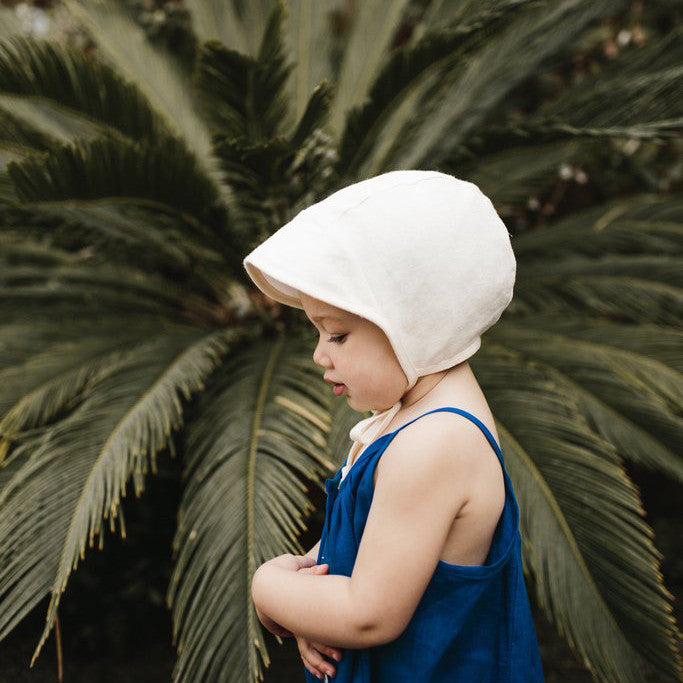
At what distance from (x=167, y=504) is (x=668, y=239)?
2.18 meters

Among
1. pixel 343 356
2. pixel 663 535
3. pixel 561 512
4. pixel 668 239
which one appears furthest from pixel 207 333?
pixel 663 535

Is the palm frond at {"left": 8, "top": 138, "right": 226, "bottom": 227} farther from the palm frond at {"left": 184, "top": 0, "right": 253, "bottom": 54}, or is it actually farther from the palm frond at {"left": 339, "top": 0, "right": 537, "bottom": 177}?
the palm frond at {"left": 184, "top": 0, "right": 253, "bottom": 54}

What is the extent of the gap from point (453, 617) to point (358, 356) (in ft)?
1.15

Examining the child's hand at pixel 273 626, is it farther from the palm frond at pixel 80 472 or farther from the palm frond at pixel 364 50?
the palm frond at pixel 364 50

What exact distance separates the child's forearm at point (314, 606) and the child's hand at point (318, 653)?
35mm

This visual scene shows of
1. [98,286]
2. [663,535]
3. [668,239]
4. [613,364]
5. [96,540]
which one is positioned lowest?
[663,535]

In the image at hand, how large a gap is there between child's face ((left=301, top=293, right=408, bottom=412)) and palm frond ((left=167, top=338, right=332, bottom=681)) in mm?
608

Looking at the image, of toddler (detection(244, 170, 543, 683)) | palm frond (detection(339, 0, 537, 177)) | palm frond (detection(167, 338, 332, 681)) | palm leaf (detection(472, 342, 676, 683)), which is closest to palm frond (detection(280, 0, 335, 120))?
palm frond (detection(339, 0, 537, 177))

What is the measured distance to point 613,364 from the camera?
192 centimetres

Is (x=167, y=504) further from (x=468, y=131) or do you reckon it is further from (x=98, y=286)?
(x=468, y=131)

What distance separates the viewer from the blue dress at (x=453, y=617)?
832mm

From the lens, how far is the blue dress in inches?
32.8

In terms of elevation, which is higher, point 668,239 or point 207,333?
point 207,333

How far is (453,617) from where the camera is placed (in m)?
0.83
